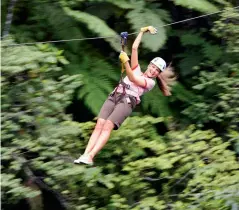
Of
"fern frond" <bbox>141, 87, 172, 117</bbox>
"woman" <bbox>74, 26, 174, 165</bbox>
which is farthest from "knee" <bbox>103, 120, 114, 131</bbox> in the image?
"fern frond" <bbox>141, 87, 172, 117</bbox>

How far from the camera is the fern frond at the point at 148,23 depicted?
6215 millimetres

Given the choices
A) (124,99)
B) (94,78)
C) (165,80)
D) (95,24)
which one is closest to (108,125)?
(124,99)

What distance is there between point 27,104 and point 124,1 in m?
1.86

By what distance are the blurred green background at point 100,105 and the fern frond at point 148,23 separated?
0.04ft

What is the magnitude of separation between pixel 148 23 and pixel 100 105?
0.96 m

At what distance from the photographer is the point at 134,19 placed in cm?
636

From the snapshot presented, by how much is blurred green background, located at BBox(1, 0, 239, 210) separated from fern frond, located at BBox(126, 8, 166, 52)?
0.04 ft

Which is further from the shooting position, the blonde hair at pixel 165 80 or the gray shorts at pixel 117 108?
the blonde hair at pixel 165 80

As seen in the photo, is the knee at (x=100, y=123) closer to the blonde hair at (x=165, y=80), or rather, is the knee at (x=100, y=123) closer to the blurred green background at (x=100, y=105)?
the blurred green background at (x=100, y=105)

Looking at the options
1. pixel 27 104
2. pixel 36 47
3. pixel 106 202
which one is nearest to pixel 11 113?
pixel 27 104

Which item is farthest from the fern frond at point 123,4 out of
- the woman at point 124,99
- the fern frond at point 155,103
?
the woman at point 124,99

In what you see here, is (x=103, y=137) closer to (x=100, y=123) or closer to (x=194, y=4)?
(x=100, y=123)

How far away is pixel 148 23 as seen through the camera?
20.9 feet

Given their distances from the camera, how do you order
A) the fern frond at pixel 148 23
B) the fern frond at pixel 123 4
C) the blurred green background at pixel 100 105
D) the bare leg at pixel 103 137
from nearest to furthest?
the bare leg at pixel 103 137 → the blurred green background at pixel 100 105 → the fern frond at pixel 148 23 → the fern frond at pixel 123 4
